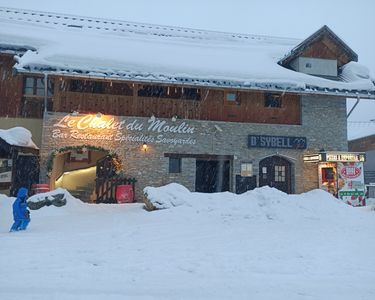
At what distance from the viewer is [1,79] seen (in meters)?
14.2

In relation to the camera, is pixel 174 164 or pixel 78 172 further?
pixel 78 172

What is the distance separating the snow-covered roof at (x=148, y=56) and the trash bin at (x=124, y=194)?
170 inches

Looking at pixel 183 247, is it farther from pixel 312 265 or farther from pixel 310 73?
pixel 310 73

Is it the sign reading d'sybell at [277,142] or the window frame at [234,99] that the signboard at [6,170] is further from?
the sign reading d'sybell at [277,142]

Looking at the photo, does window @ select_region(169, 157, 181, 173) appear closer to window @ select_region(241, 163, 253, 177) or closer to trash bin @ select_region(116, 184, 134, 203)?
trash bin @ select_region(116, 184, 134, 203)

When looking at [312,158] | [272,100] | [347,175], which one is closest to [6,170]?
[272,100]

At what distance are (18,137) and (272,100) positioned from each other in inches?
433

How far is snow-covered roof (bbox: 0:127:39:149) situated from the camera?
471 inches

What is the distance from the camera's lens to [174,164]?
14.9 metres

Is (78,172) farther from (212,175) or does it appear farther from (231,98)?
(231,98)

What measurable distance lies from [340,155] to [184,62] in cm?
800

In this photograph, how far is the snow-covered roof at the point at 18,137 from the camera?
12.0 meters

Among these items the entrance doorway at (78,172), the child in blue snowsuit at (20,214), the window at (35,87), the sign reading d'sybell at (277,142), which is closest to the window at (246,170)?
the sign reading d'sybell at (277,142)

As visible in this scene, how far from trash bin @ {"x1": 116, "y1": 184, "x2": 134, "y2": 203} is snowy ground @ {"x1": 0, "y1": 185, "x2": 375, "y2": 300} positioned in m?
2.65
